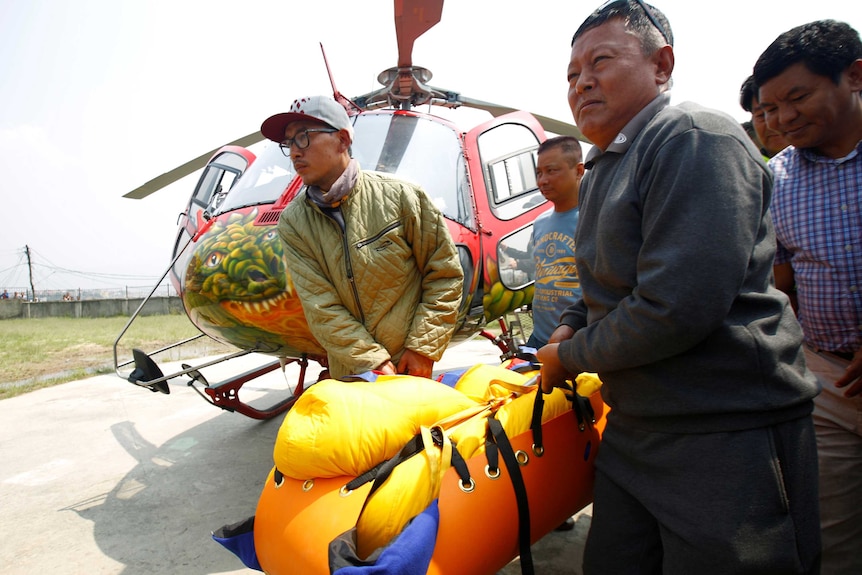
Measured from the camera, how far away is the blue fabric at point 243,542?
1565 mm

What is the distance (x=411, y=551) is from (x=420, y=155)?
2.66m

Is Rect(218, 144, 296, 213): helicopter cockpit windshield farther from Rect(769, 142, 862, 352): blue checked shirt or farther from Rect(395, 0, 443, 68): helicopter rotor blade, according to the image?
Rect(769, 142, 862, 352): blue checked shirt

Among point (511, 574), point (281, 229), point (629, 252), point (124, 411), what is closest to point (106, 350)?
point (124, 411)

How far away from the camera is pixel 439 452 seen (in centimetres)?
140

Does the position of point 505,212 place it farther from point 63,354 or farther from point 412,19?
point 63,354

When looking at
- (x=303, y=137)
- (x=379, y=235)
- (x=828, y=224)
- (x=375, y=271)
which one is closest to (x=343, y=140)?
(x=303, y=137)

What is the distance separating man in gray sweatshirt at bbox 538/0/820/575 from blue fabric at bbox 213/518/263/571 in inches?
42.7

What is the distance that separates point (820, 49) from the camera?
152 cm

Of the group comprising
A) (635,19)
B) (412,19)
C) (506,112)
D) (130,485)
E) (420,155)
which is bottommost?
(130,485)

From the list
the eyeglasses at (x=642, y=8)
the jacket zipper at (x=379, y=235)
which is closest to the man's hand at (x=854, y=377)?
the eyeglasses at (x=642, y=8)

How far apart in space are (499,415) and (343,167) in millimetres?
1320

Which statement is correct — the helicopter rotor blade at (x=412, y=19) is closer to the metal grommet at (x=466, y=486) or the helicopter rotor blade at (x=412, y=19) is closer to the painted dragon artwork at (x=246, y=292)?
the painted dragon artwork at (x=246, y=292)

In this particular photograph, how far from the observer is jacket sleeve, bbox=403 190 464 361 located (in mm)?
Result: 2268

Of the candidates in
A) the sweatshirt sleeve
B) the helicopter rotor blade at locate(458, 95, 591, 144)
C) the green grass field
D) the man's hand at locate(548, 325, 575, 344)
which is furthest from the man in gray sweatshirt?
the green grass field
